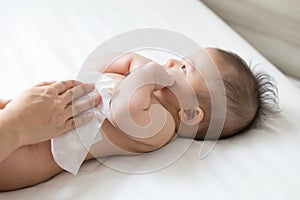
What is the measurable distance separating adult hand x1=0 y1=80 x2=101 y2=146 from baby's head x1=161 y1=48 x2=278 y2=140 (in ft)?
0.69

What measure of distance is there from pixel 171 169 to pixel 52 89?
0.28 metres

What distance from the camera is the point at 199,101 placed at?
110cm

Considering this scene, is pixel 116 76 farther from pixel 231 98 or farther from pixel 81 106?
pixel 231 98

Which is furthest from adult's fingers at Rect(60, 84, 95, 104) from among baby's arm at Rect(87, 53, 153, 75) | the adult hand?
baby's arm at Rect(87, 53, 153, 75)

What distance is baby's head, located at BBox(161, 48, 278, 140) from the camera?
109 cm

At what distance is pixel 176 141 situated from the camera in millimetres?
1095

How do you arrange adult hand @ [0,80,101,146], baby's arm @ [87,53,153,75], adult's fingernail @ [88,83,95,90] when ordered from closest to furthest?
adult hand @ [0,80,101,146] < adult's fingernail @ [88,83,95,90] < baby's arm @ [87,53,153,75]

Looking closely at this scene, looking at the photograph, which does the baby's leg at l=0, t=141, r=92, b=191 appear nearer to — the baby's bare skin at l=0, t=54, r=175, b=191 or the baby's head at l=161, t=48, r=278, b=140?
the baby's bare skin at l=0, t=54, r=175, b=191

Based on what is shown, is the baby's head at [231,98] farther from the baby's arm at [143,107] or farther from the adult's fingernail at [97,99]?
the adult's fingernail at [97,99]

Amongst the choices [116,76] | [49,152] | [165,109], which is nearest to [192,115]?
[165,109]

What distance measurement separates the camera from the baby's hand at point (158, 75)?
3.51 feet

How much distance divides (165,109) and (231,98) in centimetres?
14

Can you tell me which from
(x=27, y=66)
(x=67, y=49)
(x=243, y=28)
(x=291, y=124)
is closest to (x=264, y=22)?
(x=243, y=28)

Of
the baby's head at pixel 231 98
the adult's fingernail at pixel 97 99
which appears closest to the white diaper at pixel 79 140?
the adult's fingernail at pixel 97 99
